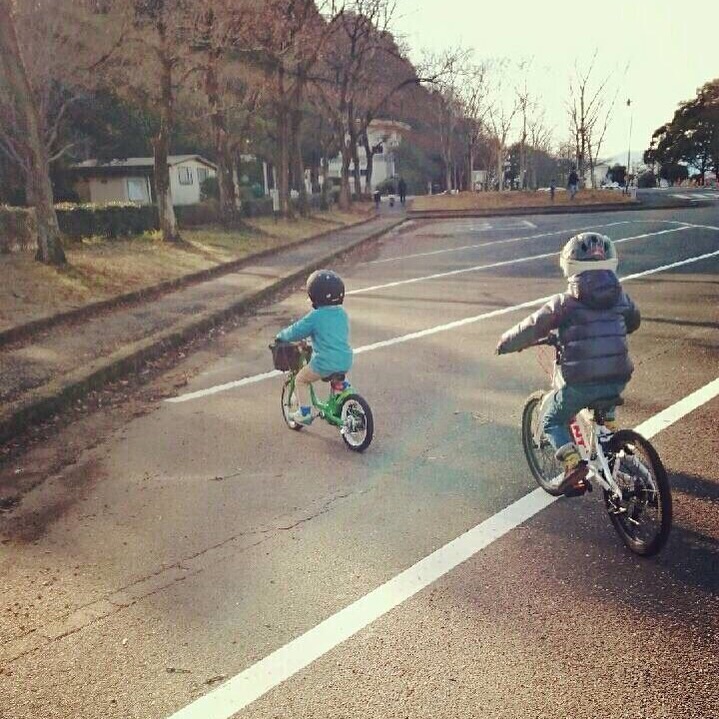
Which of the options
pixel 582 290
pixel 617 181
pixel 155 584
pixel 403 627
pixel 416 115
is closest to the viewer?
pixel 403 627

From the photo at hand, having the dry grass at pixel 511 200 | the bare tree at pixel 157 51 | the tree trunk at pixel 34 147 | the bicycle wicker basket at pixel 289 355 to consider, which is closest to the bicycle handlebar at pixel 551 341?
the bicycle wicker basket at pixel 289 355

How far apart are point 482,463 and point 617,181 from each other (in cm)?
7628

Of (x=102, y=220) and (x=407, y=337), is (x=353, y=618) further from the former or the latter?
(x=102, y=220)

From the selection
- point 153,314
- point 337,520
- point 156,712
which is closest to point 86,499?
point 337,520

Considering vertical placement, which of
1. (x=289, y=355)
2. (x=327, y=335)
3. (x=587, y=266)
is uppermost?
(x=587, y=266)

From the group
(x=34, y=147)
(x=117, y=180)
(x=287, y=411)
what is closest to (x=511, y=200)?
(x=117, y=180)

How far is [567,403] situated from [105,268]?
473 inches

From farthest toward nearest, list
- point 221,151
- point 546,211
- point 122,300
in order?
1. point 546,211
2. point 221,151
3. point 122,300

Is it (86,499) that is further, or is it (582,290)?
(86,499)

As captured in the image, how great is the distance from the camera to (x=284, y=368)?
556 cm

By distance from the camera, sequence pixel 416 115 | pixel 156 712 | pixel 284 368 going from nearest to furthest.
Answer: pixel 156 712, pixel 284 368, pixel 416 115

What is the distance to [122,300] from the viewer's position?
11906 millimetres

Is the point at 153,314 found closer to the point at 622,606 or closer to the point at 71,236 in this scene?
the point at 622,606

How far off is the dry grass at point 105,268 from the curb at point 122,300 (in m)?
0.15
